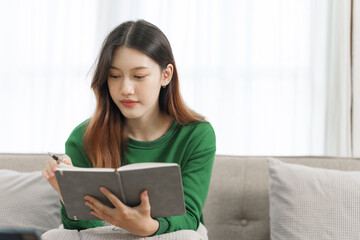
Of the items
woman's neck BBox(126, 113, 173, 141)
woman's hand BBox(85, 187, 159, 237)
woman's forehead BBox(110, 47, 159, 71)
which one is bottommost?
woman's hand BBox(85, 187, 159, 237)

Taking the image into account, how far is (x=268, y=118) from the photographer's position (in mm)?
2590

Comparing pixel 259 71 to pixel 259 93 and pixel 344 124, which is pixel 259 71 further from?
pixel 344 124

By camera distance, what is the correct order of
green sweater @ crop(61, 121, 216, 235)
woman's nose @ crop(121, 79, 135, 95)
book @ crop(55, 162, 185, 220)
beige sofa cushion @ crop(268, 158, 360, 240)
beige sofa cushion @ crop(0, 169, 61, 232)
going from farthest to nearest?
beige sofa cushion @ crop(0, 169, 61, 232), beige sofa cushion @ crop(268, 158, 360, 240), green sweater @ crop(61, 121, 216, 235), woman's nose @ crop(121, 79, 135, 95), book @ crop(55, 162, 185, 220)

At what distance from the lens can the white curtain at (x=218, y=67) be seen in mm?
2531

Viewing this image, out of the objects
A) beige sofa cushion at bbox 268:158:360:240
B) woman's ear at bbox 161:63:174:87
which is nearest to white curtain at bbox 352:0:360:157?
beige sofa cushion at bbox 268:158:360:240

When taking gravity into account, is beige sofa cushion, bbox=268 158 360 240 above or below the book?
below

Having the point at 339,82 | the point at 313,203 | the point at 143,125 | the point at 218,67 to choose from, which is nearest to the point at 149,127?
the point at 143,125

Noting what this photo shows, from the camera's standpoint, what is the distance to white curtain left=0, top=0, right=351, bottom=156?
8.30ft

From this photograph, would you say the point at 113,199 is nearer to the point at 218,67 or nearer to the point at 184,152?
the point at 184,152

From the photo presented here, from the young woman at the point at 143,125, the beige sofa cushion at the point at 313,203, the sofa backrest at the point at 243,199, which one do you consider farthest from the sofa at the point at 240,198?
the young woman at the point at 143,125

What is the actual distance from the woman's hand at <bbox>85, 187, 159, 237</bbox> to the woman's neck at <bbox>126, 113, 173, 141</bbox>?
478mm

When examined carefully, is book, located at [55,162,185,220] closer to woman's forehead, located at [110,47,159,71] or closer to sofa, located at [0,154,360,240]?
woman's forehead, located at [110,47,159,71]

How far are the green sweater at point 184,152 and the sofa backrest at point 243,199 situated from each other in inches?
13.1

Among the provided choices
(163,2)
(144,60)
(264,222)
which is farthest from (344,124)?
(144,60)
